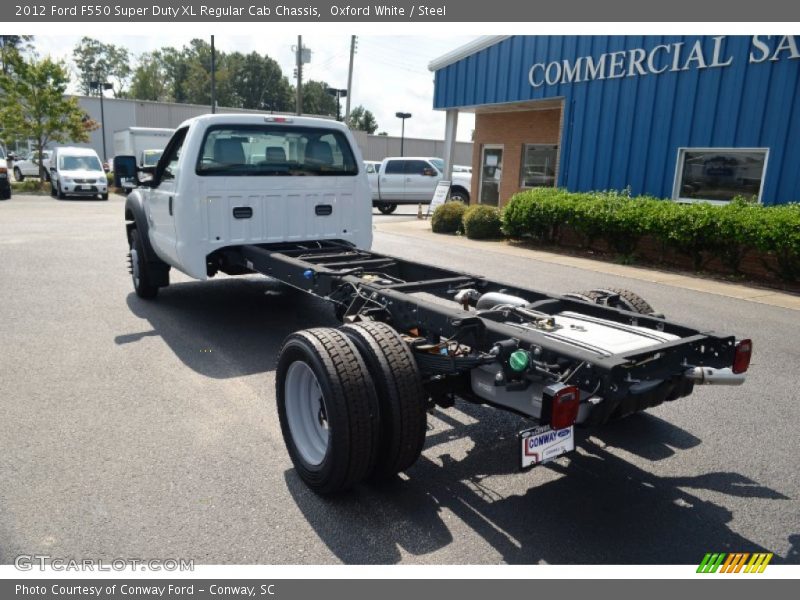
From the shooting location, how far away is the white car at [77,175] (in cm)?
2506

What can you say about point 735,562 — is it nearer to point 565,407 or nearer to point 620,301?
point 565,407

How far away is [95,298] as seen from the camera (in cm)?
813

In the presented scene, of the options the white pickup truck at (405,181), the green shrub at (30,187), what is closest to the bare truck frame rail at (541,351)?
the white pickup truck at (405,181)

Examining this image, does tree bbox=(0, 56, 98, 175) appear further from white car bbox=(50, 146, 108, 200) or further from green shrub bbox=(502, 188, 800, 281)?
green shrub bbox=(502, 188, 800, 281)

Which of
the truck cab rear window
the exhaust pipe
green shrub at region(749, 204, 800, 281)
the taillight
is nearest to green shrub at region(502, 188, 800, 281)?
green shrub at region(749, 204, 800, 281)

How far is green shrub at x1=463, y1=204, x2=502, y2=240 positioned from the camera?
51.5ft

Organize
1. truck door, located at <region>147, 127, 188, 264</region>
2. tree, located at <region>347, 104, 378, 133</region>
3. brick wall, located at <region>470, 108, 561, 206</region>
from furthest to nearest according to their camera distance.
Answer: tree, located at <region>347, 104, 378, 133</region>
brick wall, located at <region>470, 108, 561, 206</region>
truck door, located at <region>147, 127, 188, 264</region>

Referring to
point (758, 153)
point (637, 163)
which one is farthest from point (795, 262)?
point (637, 163)

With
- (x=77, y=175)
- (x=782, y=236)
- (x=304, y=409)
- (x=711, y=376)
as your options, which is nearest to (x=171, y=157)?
(x=304, y=409)

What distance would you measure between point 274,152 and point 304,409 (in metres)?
3.73

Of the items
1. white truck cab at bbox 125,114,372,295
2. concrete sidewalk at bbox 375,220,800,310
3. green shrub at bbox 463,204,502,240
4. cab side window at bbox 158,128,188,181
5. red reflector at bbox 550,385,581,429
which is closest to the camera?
red reflector at bbox 550,385,581,429

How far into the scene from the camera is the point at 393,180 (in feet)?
78.7

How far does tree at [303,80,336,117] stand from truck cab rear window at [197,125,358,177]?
92.6 metres

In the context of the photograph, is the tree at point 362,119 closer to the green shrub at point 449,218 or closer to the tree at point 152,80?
the tree at point 152,80
